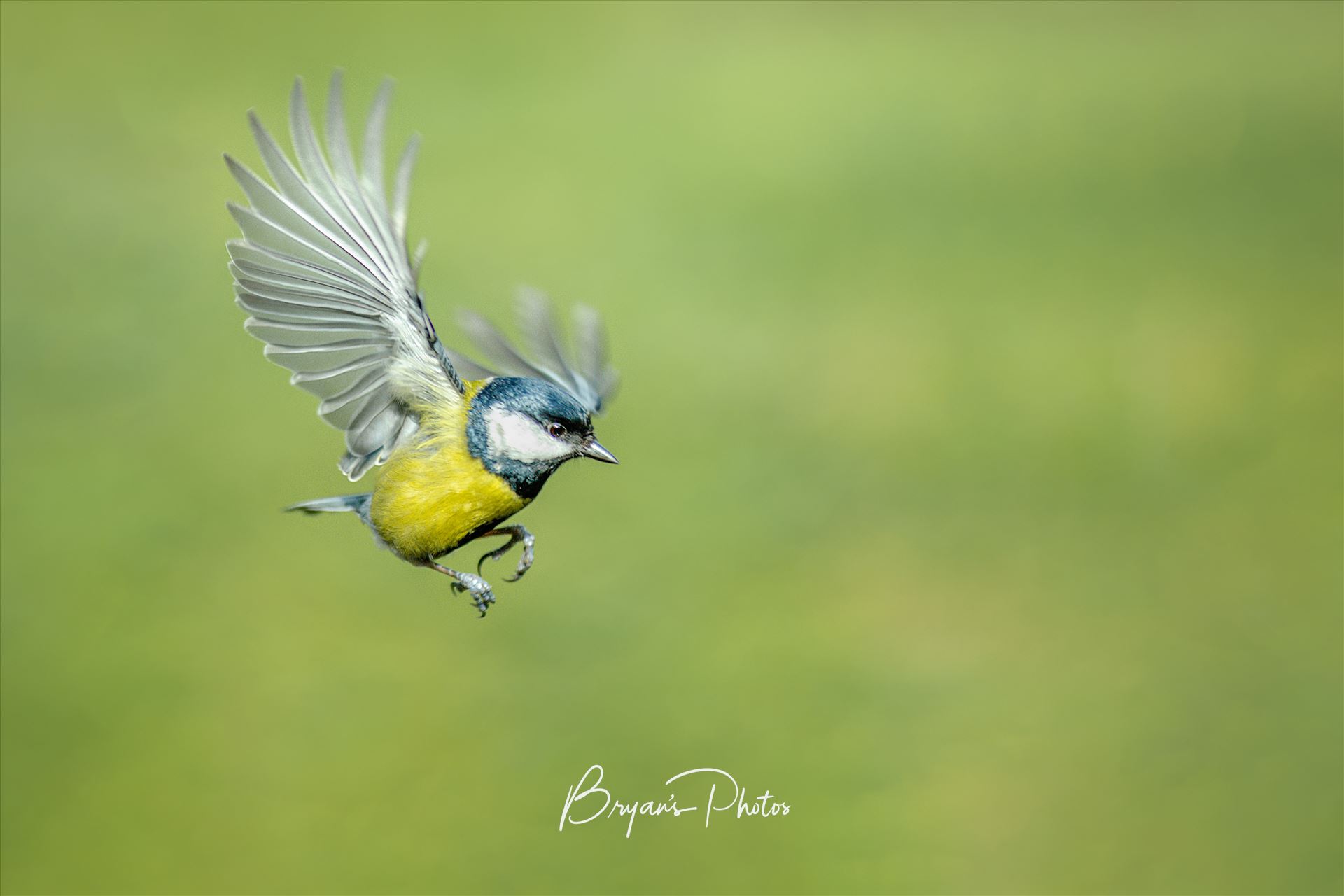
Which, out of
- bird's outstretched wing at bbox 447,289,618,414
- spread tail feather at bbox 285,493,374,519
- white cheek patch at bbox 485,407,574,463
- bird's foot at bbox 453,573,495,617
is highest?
bird's outstretched wing at bbox 447,289,618,414

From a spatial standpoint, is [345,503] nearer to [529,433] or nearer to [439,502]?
[439,502]

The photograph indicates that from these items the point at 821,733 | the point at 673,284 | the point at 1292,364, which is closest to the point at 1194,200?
the point at 1292,364

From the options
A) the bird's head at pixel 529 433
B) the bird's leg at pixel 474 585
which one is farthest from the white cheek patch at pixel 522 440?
the bird's leg at pixel 474 585

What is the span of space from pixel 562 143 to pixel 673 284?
2340 millimetres

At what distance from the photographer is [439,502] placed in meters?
1.61

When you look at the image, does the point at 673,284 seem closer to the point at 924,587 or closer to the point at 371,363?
the point at 924,587

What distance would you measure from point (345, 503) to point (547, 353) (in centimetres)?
39

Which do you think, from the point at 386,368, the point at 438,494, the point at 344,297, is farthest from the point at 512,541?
the point at 344,297

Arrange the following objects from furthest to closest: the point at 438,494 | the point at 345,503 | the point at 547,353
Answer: the point at 547,353 → the point at 345,503 → the point at 438,494

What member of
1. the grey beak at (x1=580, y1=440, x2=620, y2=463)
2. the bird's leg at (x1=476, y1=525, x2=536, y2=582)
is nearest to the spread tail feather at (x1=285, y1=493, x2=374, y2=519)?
the bird's leg at (x1=476, y1=525, x2=536, y2=582)

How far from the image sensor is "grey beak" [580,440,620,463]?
1566 mm

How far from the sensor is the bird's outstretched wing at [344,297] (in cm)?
163

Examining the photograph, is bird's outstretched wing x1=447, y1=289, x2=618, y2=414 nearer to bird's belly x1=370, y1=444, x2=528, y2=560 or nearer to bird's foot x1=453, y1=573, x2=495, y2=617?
bird's belly x1=370, y1=444, x2=528, y2=560

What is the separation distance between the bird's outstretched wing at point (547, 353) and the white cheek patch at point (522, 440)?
20cm
